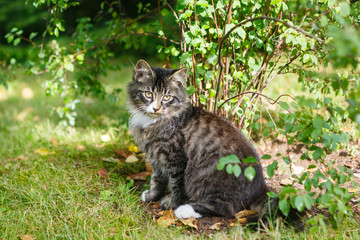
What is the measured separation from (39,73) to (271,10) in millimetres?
2535

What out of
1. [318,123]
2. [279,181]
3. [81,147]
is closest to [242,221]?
[279,181]

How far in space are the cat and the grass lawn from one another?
0.75ft

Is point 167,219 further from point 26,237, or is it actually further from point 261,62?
point 261,62

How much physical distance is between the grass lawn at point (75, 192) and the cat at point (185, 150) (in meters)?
0.23

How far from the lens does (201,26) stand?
8.30ft

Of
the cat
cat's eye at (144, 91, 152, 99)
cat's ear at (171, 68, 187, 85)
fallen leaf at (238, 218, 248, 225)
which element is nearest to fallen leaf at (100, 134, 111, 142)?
the cat

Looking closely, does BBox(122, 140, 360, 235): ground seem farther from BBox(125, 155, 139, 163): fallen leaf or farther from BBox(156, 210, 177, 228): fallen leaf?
BBox(125, 155, 139, 163): fallen leaf

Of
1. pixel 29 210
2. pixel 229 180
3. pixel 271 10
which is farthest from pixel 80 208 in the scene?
pixel 271 10

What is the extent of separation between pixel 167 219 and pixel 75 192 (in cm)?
81

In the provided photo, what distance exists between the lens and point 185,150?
249 centimetres

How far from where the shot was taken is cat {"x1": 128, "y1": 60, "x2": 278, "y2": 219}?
2.29 m

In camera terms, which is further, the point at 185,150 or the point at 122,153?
the point at 122,153

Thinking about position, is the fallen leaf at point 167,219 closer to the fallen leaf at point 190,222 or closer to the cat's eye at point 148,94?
the fallen leaf at point 190,222

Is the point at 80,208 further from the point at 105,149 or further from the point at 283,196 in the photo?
the point at 283,196
